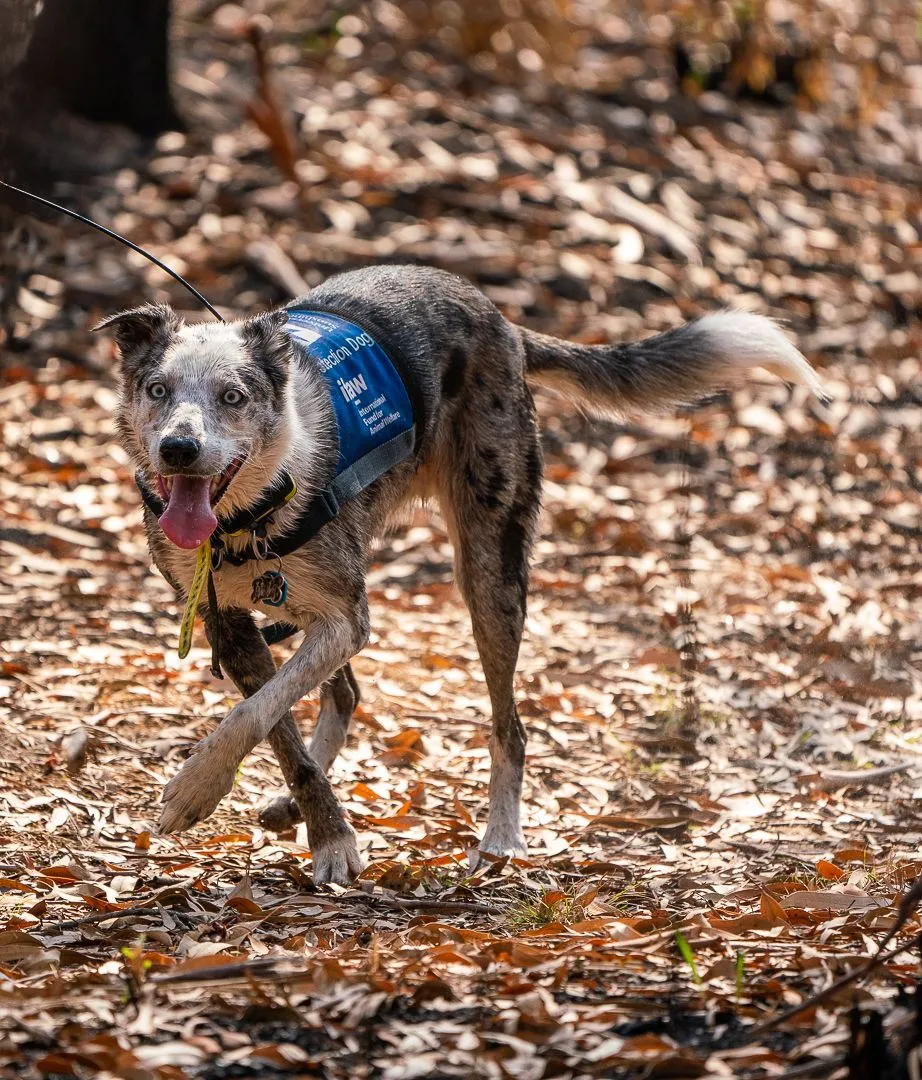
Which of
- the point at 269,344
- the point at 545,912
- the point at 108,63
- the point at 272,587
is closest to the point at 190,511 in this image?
the point at 272,587

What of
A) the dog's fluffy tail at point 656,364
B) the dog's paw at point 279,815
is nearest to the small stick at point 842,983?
the dog's paw at point 279,815

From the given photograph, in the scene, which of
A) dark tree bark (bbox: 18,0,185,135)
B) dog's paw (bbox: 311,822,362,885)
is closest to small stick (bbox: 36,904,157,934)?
dog's paw (bbox: 311,822,362,885)

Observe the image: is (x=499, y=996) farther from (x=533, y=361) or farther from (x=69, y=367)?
(x=69, y=367)

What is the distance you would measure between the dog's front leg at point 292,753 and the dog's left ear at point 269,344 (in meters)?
0.80

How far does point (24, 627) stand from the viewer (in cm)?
686

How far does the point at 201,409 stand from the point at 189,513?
1.10ft

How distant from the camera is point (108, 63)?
11.9 meters

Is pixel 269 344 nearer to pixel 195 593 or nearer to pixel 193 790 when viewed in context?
pixel 195 593

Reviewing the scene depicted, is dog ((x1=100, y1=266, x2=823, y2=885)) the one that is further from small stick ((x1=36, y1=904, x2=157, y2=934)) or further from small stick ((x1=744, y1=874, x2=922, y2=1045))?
small stick ((x1=744, y1=874, x2=922, y2=1045))

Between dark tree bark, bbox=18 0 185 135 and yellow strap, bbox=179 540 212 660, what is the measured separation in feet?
25.4

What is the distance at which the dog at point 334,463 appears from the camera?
4613mm

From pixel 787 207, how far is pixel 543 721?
25.3ft

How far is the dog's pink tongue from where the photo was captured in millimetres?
4430

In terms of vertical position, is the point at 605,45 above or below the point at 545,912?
below
